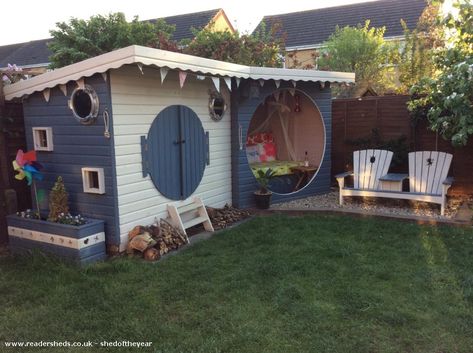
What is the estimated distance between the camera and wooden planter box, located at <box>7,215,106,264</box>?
4.03m

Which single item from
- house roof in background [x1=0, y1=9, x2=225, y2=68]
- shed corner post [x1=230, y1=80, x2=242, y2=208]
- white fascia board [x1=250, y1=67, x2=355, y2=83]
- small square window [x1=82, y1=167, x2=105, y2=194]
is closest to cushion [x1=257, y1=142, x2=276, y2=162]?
shed corner post [x1=230, y1=80, x2=242, y2=208]

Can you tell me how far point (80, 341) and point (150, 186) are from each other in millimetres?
2245

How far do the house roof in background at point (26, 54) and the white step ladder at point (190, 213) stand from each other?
17637mm

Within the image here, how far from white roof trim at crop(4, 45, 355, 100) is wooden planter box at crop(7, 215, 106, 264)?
4.74 ft

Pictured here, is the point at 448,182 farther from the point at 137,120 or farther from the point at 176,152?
the point at 137,120

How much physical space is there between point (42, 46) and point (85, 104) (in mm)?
20842

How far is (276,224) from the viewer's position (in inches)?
211

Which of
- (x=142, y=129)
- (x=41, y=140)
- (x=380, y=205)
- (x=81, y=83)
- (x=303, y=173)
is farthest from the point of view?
(x=303, y=173)

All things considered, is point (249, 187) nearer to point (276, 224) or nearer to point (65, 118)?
point (276, 224)

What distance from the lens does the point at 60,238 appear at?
13.5 feet

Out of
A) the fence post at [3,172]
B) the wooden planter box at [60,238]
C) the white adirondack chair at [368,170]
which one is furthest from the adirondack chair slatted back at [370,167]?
the fence post at [3,172]

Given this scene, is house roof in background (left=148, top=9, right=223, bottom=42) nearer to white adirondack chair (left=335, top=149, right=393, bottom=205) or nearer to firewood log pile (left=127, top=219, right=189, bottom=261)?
white adirondack chair (left=335, top=149, right=393, bottom=205)

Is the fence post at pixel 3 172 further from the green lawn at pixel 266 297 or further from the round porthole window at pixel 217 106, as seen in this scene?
the round porthole window at pixel 217 106

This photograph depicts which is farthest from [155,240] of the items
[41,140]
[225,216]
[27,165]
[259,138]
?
[259,138]
